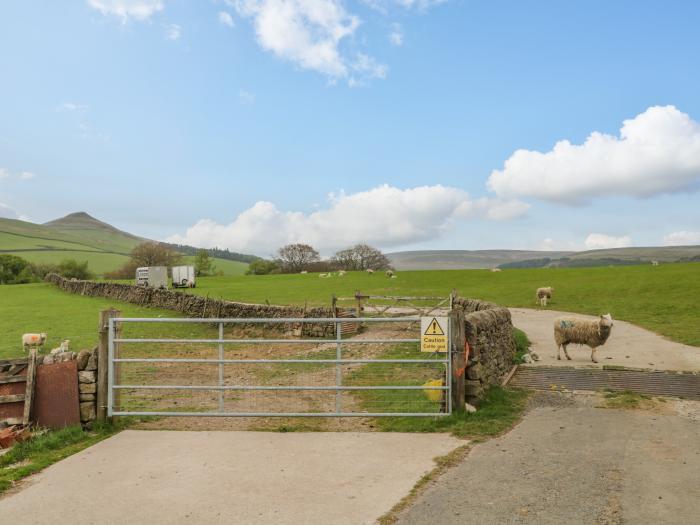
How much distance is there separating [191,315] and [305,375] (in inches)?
751

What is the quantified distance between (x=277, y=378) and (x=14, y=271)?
8311 centimetres

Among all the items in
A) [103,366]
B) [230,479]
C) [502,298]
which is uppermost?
[103,366]

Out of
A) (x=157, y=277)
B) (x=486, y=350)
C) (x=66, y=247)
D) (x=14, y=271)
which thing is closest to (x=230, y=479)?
(x=486, y=350)

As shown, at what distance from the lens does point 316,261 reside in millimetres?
101500

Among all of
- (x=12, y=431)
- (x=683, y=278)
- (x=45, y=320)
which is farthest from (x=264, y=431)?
(x=683, y=278)

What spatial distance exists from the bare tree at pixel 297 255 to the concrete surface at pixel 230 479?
93243 millimetres

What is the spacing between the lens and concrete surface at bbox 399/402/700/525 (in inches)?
188

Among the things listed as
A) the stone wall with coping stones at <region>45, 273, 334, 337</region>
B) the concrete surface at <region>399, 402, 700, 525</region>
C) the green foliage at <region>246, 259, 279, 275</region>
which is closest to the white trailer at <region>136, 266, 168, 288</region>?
the stone wall with coping stones at <region>45, 273, 334, 337</region>

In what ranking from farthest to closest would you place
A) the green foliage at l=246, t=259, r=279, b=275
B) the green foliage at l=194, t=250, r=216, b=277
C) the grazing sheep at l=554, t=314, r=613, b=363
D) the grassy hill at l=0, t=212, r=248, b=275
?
1. the grassy hill at l=0, t=212, r=248, b=275
2. the green foliage at l=246, t=259, r=279, b=275
3. the green foliage at l=194, t=250, r=216, b=277
4. the grazing sheep at l=554, t=314, r=613, b=363

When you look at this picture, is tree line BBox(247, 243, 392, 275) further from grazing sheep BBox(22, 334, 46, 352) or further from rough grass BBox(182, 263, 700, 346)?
grazing sheep BBox(22, 334, 46, 352)

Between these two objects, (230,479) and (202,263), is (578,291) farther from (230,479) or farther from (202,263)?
(202,263)

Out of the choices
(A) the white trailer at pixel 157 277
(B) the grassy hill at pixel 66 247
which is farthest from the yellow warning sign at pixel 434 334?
(B) the grassy hill at pixel 66 247

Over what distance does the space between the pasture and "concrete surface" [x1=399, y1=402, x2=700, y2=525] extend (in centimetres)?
1210

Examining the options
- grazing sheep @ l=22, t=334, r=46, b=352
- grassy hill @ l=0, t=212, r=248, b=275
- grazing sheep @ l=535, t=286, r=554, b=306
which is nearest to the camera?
grazing sheep @ l=22, t=334, r=46, b=352
